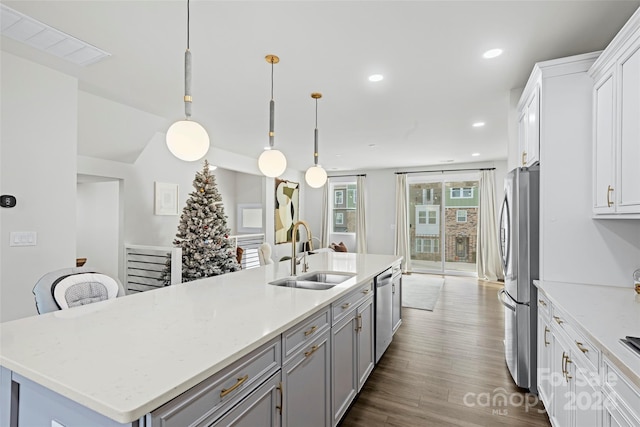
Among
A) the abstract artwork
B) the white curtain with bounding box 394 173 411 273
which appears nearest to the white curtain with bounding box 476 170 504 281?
the white curtain with bounding box 394 173 411 273

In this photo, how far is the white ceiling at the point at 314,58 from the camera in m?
2.01

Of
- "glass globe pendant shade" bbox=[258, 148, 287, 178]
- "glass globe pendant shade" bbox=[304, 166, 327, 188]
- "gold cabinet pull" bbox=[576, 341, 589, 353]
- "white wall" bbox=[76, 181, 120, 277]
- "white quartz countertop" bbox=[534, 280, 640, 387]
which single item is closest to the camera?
"white quartz countertop" bbox=[534, 280, 640, 387]

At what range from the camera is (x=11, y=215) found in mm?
2717

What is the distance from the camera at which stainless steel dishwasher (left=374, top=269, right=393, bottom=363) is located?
2830 mm

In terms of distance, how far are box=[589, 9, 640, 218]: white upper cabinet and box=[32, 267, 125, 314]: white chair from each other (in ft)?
9.74

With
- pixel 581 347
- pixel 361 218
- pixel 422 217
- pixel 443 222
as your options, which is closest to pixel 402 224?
pixel 422 217

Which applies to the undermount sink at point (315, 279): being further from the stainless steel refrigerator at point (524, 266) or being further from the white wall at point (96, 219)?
the white wall at point (96, 219)

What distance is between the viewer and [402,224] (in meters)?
8.04

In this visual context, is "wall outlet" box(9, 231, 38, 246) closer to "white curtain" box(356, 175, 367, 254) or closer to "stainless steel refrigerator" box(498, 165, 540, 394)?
"stainless steel refrigerator" box(498, 165, 540, 394)

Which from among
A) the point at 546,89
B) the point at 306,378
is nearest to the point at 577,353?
the point at 306,378

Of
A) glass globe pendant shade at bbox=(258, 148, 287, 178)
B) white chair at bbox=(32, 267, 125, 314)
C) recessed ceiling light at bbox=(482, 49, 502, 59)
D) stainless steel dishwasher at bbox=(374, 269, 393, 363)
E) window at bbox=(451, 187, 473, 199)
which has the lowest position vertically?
stainless steel dishwasher at bbox=(374, 269, 393, 363)

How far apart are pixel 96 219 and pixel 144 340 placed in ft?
16.8

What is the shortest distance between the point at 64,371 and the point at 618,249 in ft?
9.82

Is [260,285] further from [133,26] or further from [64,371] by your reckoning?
[133,26]
